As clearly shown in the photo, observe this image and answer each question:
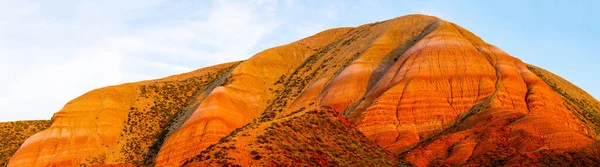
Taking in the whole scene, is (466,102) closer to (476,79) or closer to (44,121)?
(476,79)

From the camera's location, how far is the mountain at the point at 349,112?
40.7 meters

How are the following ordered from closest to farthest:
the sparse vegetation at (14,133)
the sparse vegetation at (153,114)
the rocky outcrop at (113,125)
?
the rocky outcrop at (113,125), the sparse vegetation at (153,114), the sparse vegetation at (14,133)

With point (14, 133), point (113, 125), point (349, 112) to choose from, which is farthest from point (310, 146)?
point (14, 133)

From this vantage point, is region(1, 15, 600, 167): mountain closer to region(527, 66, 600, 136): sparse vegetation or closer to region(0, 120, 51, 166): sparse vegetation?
region(527, 66, 600, 136): sparse vegetation

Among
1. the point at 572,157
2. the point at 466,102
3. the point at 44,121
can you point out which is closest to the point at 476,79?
the point at 466,102

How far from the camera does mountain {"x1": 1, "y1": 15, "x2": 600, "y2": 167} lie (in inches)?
1602

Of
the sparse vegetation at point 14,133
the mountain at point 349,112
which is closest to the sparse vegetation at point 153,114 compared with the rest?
the mountain at point 349,112

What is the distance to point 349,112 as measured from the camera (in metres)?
70.9

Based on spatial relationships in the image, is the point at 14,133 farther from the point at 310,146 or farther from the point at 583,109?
the point at 583,109

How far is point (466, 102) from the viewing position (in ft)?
220

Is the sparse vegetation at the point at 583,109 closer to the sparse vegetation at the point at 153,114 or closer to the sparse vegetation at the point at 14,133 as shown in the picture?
the sparse vegetation at the point at 153,114

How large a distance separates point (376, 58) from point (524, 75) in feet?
63.3

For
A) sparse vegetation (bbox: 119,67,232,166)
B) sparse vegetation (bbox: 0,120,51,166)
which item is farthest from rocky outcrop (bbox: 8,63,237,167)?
sparse vegetation (bbox: 0,120,51,166)

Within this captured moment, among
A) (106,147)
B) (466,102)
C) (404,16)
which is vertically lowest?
(106,147)
